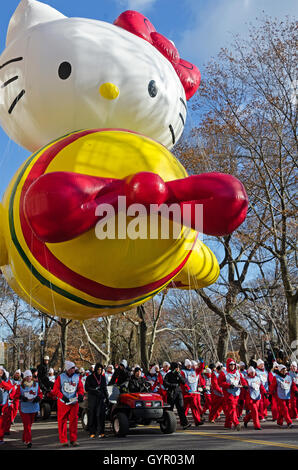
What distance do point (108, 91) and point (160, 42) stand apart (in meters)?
1.37

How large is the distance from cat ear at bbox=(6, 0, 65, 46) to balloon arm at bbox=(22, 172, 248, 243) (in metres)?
2.42

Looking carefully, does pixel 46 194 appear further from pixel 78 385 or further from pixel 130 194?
pixel 78 385

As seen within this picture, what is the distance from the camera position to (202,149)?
17.2 metres

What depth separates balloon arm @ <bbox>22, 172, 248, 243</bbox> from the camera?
3291 mm

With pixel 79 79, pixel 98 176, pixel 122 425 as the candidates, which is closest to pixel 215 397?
pixel 122 425

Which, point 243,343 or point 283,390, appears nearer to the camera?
point 283,390

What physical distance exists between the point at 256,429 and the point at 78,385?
4337 millimetres

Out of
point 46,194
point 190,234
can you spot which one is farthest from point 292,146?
point 46,194

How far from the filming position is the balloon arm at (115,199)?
3291 millimetres

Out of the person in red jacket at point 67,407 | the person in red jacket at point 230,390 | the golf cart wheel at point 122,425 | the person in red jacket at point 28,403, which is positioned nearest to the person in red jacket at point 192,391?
the person in red jacket at point 230,390

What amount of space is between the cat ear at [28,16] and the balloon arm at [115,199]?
2417mm

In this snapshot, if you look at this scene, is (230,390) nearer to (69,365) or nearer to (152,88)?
(69,365)

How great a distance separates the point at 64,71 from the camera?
4512 millimetres

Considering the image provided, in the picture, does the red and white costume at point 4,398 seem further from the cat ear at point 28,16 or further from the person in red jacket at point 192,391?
the cat ear at point 28,16
